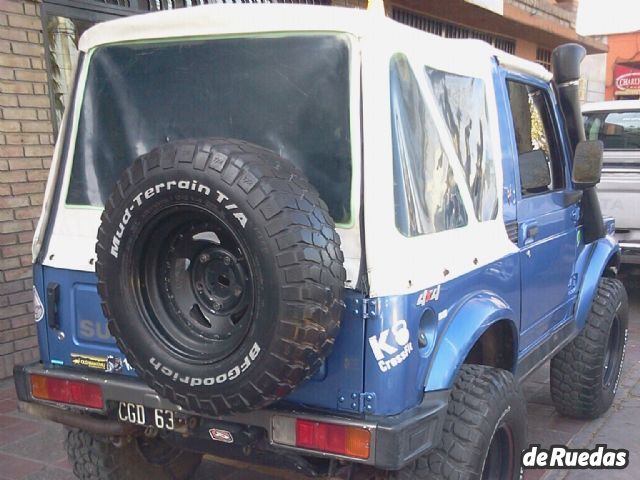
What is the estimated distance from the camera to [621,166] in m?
7.05

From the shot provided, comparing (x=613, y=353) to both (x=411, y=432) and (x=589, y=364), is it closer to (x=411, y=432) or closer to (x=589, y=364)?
(x=589, y=364)

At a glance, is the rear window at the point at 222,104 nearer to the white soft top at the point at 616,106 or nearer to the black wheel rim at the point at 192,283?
the black wheel rim at the point at 192,283

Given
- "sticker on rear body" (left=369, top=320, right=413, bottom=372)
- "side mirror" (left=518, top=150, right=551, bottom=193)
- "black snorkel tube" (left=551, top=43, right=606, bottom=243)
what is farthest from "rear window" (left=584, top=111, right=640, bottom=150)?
"sticker on rear body" (left=369, top=320, right=413, bottom=372)

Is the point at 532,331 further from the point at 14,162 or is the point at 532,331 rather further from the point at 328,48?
the point at 14,162

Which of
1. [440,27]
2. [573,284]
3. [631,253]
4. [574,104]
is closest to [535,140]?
[574,104]

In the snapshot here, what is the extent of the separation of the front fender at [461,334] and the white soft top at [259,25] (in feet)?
3.16

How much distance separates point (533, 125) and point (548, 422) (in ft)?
6.24

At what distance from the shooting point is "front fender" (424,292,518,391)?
2275 millimetres

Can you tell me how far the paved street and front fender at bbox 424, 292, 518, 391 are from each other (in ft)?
4.00

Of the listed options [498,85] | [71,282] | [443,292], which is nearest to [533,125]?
[498,85]

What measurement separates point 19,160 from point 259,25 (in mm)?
3047

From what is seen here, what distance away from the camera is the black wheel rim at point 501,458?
2.67 metres

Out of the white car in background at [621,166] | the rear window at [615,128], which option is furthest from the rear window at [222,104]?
the rear window at [615,128]

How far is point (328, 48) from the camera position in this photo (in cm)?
222
